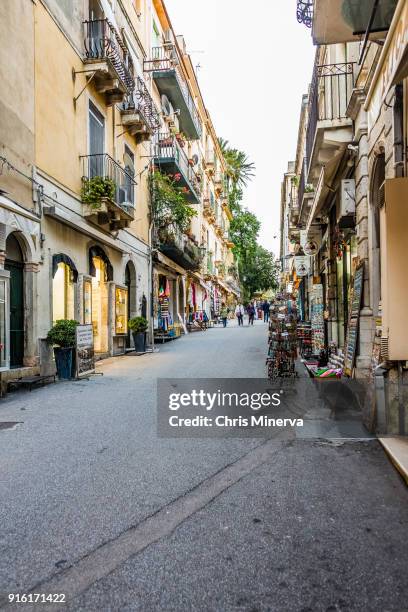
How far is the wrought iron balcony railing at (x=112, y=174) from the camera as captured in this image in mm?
14468

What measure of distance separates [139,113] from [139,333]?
821cm

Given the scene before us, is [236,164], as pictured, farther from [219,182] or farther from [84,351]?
[84,351]

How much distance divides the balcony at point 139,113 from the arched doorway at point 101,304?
5573 millimetres

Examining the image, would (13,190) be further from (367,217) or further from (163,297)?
(163,297)

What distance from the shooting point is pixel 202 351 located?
16.5 meters

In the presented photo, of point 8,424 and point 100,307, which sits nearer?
point 8,424

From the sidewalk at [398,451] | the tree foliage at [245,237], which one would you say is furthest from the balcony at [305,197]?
the tree foliage at [245,237]

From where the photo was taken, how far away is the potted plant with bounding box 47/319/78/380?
11.1 m

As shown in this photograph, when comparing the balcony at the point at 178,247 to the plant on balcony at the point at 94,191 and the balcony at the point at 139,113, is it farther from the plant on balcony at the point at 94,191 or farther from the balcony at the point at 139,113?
the plant on balcony at the point at 94,191

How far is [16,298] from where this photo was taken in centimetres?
1084

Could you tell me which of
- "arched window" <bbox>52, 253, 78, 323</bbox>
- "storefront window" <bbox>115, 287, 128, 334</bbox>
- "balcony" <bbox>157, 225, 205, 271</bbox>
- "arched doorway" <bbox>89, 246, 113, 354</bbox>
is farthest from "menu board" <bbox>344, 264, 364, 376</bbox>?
"balcony" <bbox>157, 225, 205, 271</bbox>

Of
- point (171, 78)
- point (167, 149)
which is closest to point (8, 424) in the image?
point (167, 149)

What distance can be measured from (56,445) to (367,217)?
23.1ft

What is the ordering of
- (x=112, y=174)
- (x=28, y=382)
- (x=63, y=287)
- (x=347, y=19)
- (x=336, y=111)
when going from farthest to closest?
(x=112, y=174) < (x=63, y=287) < (x=336, y=111) < (x=28, y=382) < (x=347, y=19)
